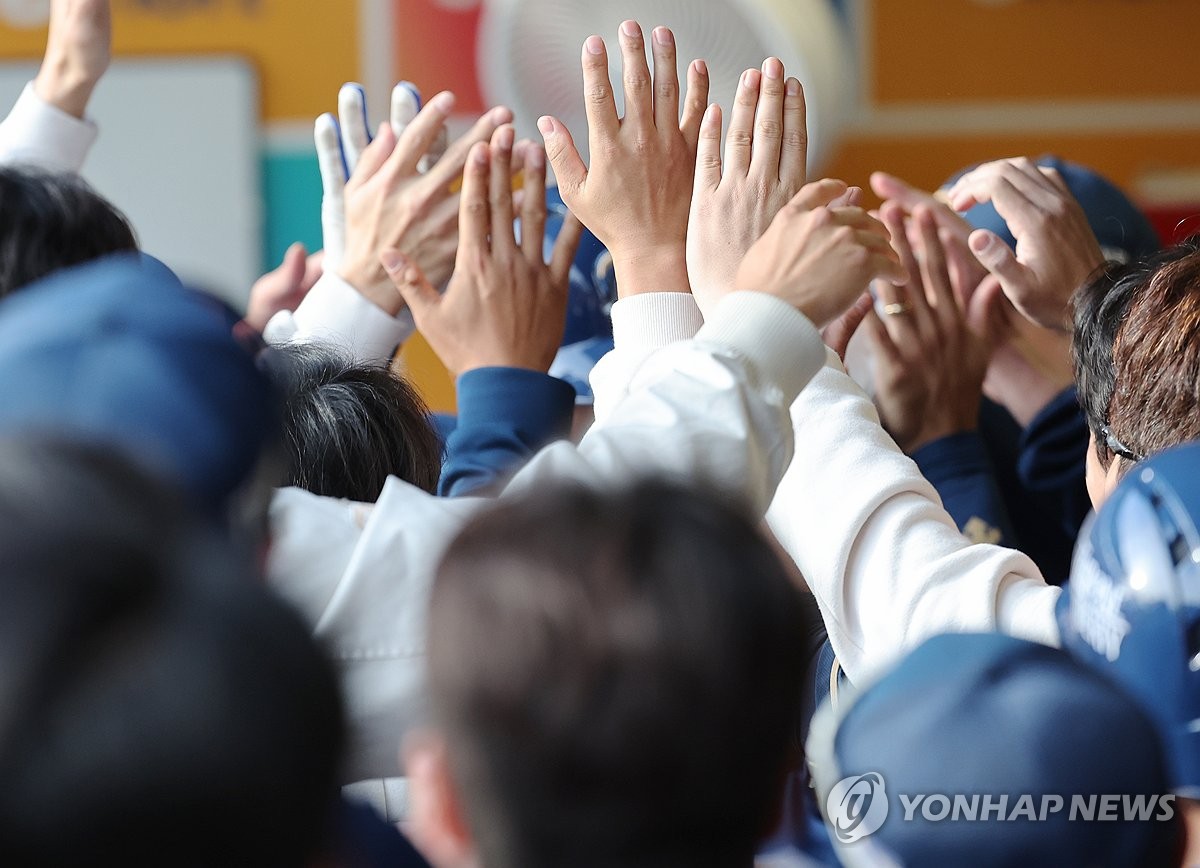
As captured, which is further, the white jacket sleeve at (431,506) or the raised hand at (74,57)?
the raised hand at (74,57)

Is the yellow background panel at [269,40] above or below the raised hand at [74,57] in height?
below

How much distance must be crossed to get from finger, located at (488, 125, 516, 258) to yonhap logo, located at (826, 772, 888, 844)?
2.16 ft

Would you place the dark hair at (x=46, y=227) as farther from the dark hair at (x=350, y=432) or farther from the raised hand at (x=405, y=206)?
the raised hand at (x=405, y=206)

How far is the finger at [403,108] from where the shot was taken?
1372 millimetres

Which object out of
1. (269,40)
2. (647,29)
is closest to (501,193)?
(647,29)

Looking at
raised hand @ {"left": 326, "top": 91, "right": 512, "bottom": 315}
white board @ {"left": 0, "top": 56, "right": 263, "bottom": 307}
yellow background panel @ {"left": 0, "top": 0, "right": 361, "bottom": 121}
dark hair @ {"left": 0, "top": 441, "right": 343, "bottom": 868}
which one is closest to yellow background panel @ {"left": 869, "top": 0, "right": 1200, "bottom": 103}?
yellow background panel @ {"left": 0, "top": 0, "right": 361, "bottom": 121}

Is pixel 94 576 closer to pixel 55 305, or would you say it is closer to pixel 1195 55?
pixel 55 305

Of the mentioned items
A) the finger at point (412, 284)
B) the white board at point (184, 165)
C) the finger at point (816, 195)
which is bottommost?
the white board at point (184, 165)

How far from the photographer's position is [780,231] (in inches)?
33.9

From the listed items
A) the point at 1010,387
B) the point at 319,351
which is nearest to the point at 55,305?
the point at 319,351

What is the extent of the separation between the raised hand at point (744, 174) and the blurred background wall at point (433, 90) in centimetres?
216

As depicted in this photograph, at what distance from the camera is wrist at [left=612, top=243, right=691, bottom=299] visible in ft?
3.31

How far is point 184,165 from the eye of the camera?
3.22 meters

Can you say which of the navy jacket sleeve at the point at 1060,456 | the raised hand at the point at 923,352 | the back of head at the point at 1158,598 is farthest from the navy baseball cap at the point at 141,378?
the navy jacket sleeve at the point at 1060,456
